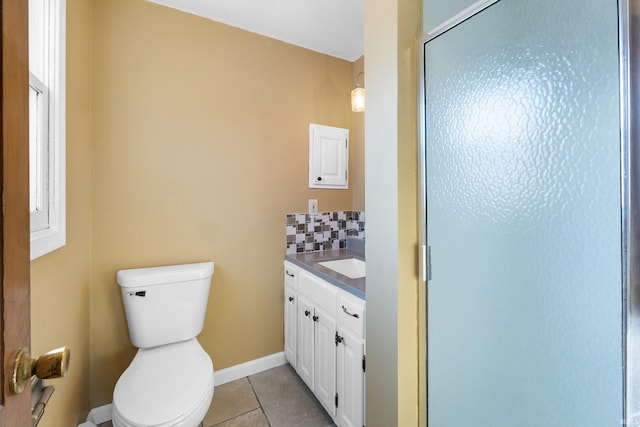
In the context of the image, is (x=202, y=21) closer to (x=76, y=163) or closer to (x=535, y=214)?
(x=76, y=163)

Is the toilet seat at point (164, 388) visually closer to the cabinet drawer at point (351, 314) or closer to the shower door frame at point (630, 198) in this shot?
the cabinet drawer at point (351, 314)

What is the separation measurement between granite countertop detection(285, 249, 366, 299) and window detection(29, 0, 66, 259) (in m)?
1.18

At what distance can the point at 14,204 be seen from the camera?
1.38 feet

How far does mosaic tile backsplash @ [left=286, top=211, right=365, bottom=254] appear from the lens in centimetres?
213

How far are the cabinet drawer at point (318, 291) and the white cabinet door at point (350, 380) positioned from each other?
15cm

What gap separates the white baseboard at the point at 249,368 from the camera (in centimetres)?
Answer: 189

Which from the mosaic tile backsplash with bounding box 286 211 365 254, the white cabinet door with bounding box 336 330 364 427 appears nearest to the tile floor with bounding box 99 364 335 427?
the white cabinet door with bounding box 336 330 364 427

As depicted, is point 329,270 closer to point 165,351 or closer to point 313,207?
point 313,207

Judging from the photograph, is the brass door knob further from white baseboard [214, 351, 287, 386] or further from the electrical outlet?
the electrical outlet

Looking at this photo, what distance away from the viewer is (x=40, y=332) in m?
0.96

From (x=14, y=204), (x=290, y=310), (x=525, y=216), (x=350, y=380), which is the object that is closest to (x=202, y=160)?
(x=290, y=310)

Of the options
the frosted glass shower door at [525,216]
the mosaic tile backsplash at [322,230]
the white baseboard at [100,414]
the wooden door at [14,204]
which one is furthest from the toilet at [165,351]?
the frosted glass shower door at [525,216]

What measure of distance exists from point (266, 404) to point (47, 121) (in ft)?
6.01

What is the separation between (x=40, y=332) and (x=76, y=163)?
0.79 meters
